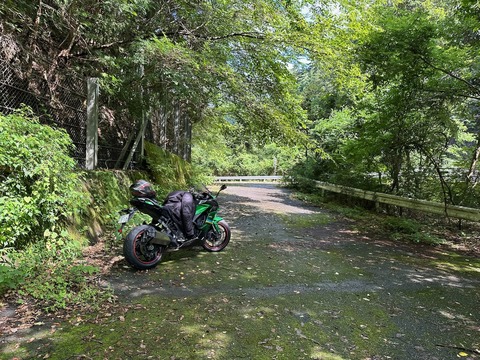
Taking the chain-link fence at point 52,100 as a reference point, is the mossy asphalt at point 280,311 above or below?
below

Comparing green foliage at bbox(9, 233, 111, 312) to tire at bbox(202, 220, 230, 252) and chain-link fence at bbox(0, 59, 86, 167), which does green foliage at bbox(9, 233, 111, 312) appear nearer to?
tire at bbox(202, 220, 230, 252)

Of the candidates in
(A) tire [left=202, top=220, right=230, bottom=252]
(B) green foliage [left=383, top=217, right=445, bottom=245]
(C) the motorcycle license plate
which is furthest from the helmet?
(B) green foliage [left=383, top=217, right=445, bottom=245]

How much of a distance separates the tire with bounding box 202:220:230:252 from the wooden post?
273 cm

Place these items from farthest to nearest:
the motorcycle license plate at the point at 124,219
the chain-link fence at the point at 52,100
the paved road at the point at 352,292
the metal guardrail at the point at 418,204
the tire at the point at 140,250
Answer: the metal guardrail at the point at 418,204
the chain-link fence at the point at 52,100
the tire at the point at 140,250
the motorcycle license plate at the point at 124,219
the paved road at the point at 352,292

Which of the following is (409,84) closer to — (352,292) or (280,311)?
(352,292)

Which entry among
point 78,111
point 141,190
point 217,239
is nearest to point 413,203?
point 217,239

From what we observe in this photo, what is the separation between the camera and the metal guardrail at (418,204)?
7.29 m

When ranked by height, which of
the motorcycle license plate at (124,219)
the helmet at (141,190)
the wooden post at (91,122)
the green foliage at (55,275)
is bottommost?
the green foliage at (55,275)

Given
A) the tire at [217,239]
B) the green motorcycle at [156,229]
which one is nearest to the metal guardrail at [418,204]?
the tire at [217,239]

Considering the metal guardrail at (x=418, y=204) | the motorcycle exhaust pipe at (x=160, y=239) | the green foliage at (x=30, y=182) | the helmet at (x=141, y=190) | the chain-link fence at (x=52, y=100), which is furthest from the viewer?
the metal guardrail at (x=418, y=204)

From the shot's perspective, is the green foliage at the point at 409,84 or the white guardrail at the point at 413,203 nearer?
the white guardrail at the point at 413,203

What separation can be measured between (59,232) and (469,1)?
8.15m

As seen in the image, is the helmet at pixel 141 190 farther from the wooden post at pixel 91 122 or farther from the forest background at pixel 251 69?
the wooden post at pixel 91 122

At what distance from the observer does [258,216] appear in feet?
31.7
